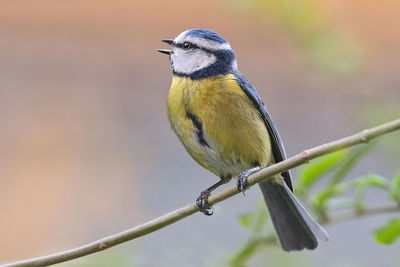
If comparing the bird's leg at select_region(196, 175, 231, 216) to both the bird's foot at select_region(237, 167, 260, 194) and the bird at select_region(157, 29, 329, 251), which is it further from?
the bird's foot at select_region(237, 167, 260, 194)

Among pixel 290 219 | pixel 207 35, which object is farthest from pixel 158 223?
pixel 207 35

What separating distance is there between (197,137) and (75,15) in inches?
131

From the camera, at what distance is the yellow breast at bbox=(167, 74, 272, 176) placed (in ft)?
6.34

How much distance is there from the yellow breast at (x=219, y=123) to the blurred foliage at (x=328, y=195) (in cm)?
45

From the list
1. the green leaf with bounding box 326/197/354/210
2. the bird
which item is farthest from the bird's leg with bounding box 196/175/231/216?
the green leaf with bounding box 326/197/354/210

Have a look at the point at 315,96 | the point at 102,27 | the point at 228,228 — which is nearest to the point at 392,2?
the point at 315,96

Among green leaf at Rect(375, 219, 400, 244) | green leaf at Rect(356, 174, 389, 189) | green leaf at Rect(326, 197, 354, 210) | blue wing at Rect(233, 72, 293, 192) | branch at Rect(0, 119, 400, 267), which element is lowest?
green leaf at Rect(375, 219, 400, 244)

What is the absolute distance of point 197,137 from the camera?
1.94 meters

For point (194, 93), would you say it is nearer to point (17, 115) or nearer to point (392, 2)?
point (392, 2)

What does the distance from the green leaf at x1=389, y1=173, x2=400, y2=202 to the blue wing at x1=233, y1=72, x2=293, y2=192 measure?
2.30 feet

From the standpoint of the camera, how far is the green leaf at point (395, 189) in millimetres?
1285

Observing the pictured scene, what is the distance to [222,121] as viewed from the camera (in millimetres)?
1934

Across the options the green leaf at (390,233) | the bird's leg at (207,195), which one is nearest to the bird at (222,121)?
the bird's leg at (207,195)

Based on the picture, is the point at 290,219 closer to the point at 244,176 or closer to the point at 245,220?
the point at 244,176
